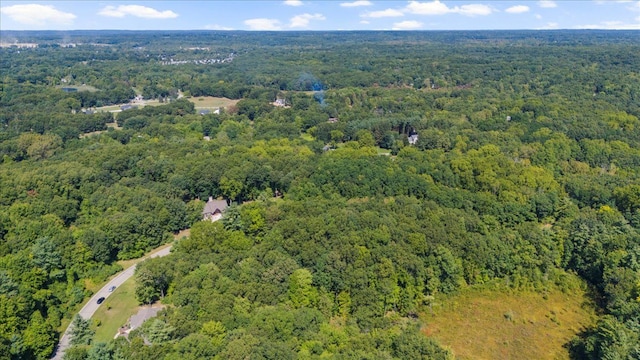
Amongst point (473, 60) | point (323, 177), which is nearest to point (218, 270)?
point (323, 177)

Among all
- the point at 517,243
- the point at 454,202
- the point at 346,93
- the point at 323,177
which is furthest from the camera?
the point at 346,93

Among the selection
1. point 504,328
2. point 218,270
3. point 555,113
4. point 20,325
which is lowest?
point 504,328

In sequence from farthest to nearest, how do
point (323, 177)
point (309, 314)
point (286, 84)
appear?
point (286, 84)
point (323, 177)
point (309, 314)

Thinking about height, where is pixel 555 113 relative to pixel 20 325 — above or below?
above

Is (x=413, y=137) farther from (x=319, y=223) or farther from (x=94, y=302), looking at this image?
(x=94, y=302)

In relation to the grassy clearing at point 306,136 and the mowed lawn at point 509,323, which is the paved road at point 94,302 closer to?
the mowed lawn at point 509,323

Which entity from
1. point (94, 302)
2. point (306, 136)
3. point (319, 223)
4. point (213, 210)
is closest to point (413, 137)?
point (306, 136)

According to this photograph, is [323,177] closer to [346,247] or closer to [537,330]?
[346,247]

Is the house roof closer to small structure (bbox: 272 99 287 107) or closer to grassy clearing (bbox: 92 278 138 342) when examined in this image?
grassy clearing (bbox: 92 278 138 342)
